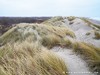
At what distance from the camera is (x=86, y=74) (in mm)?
3336

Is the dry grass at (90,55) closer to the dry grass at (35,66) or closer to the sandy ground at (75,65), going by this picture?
the sandy ground at (75,65)

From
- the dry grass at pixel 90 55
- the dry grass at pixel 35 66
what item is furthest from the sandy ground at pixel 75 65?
the dry grass at pixel 35 66

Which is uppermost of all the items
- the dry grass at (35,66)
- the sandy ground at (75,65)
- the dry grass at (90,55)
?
the dry grass at (35,66)

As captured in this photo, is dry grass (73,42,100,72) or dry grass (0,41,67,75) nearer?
dry grass (0,41,67,75)

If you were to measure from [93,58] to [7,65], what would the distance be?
1.64 metres

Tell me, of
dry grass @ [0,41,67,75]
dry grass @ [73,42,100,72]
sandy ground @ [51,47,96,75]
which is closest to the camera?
dry grass @ [0,41,67,75]

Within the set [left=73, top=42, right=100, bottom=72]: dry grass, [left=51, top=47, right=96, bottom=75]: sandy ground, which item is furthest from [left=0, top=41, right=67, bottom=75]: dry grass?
[left=73, top=42, right=100, bottom=72]: dry grass

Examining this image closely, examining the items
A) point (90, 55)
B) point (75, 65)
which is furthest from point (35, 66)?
point (90, 55)

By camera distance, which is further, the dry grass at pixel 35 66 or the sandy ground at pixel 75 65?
the sandy ground at pixel 75 65

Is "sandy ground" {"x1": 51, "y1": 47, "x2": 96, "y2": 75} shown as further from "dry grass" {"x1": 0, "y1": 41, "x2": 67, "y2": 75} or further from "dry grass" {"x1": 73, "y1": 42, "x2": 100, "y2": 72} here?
"dry grass" {"x1": 0, "y1": 41, "x2": 67, "y2": 75}

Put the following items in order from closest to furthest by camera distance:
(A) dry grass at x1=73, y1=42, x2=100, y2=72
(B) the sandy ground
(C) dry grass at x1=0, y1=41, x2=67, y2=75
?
1. (C) dry grass at x1=0, y1=41, x2=67, y2=75
2. (B) the sandy ground
3. (A) dry grass at x1=73, y1=42, x2=100, y2=72

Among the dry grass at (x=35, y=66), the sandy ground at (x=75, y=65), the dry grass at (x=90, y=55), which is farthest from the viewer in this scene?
the dry grass at (x=90, y=55)

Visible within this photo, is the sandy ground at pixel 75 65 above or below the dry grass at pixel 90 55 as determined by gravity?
below

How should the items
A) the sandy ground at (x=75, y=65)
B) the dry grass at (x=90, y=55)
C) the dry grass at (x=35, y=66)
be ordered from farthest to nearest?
the dry grass at (x=90, y=55)
the sandy ground at (x=75, y=65)
the dry grass at (x=35, y=66)
